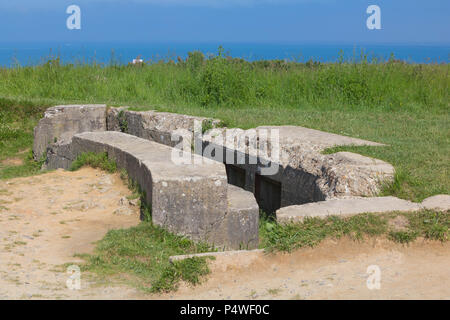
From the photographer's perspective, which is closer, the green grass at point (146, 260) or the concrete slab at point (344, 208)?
the green grass at point (146, 260)

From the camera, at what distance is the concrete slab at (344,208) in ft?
15.8

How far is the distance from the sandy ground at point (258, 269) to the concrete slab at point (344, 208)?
0.36 metres

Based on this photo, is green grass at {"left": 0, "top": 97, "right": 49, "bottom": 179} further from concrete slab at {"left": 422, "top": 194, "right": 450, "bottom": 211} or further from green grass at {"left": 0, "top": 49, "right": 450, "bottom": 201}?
concrete slab at {"left": 422, "top": 194, "right": 450, "bottom": 211}

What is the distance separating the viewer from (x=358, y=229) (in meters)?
4.60

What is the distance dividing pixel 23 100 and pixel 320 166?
6973 mm

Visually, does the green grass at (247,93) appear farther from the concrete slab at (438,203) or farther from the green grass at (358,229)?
the green grass at (358,229)

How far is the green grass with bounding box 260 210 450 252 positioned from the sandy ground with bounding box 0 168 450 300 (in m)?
0.06

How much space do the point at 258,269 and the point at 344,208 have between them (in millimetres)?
1017

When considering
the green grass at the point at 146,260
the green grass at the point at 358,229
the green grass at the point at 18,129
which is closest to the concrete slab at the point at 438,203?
the green grass at the point at 358,229

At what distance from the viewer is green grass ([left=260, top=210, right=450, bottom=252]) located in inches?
179

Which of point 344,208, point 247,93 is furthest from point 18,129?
point 344,208

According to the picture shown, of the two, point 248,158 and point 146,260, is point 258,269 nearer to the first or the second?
point 146,260

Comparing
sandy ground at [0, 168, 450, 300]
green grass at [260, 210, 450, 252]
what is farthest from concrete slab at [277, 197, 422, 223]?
sandy ground at [0, 168, 450, 300]

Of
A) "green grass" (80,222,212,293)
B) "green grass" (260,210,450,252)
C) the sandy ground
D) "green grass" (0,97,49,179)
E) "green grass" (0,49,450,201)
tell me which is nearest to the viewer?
the sandy ground
